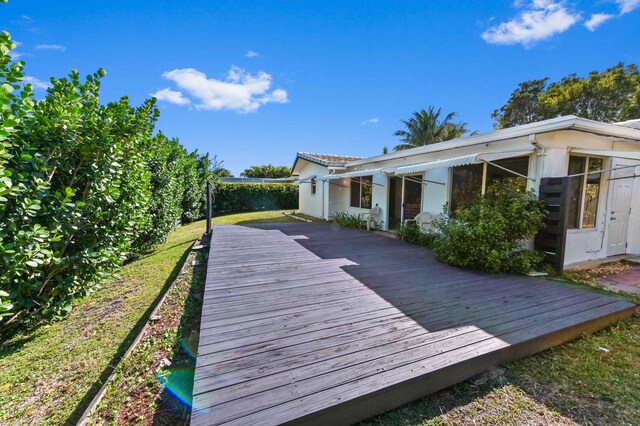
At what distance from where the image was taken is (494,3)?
406 inches

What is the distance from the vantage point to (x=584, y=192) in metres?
7.16

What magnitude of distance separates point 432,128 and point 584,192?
25.1 metres

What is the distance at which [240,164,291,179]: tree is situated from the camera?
41.0m

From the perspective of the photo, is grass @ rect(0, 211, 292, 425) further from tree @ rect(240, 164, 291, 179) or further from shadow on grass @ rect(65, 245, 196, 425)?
tree @ rect(240, 164, 291, 179)

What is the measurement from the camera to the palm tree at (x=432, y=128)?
29.9 meters

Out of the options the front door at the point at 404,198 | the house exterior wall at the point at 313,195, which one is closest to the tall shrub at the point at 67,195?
the front door at the point at 404,198

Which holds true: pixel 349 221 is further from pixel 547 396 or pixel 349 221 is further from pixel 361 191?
pixel 547 396

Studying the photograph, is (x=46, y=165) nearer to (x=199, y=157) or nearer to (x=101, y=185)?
(x=101, y=185)

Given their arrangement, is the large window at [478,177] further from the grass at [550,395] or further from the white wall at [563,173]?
the grass at [550,395]

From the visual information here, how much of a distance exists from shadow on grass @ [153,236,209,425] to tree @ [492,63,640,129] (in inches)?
1274

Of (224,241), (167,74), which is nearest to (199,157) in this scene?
(167,74)

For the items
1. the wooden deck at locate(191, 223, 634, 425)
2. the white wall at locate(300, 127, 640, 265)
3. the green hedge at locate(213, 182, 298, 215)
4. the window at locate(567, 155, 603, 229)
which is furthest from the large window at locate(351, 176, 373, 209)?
the green hedge at locate(213, 182, 298, 215)

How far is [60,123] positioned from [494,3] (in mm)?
14066

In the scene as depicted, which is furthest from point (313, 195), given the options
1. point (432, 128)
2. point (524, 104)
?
point (524, 104)
